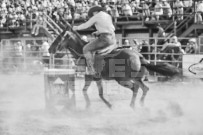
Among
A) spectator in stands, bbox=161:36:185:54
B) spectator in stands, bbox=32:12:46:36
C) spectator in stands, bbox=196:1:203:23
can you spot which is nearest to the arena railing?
spectator in stands, bbox=161:36:185:54

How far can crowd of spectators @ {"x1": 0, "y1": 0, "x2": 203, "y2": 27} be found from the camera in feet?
63.1

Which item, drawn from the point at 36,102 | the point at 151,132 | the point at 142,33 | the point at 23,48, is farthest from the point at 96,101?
the point at 142,33

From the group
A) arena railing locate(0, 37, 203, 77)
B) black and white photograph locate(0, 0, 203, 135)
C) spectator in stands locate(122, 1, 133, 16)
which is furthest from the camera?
spectator in stands locate(122, 1, 133, 16)

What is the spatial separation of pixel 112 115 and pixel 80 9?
13.6 m

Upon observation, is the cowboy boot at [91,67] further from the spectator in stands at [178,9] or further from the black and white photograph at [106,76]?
the spectator in stands at [178,9]

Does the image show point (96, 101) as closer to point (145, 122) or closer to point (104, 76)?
point (104, 76)

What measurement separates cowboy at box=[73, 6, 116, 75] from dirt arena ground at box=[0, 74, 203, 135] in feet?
3.94

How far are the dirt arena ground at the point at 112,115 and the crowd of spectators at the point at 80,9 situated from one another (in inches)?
193

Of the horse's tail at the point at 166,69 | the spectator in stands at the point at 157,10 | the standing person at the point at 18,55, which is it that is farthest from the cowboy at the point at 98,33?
the spectator in stands at the point at 157,10

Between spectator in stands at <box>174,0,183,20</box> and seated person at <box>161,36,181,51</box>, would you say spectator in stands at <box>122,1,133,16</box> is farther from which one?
seated person at <box>161,36,181,51</box>

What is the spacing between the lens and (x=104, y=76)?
10.0m

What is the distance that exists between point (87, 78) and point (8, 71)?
30.0 ft

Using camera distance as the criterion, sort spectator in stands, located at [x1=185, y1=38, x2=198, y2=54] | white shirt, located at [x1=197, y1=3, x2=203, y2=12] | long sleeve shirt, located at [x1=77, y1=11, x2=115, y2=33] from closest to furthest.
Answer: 1. long sleeve shirt, located at [x1=77, y1=11, x2=115, y2=33]
2. spectator in stands, located at [x1=185, y1=38, x2=198, y2=54]
3. white shirt, located at [x1=197, y1=3, x2=203, y2=12]

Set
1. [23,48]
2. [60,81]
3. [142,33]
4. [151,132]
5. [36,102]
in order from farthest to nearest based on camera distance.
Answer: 1. [142,33]
2. [23,48]
3. [36,102]
4. [60,81]
5. [151,132]
